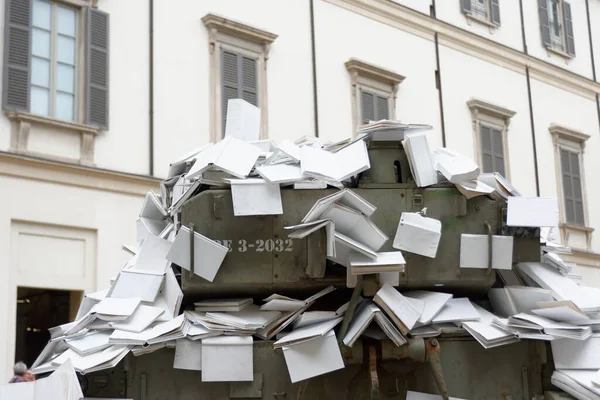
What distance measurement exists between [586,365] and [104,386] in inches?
98.7

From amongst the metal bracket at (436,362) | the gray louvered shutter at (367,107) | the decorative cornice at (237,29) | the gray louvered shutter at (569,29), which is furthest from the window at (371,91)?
the metal bracket at (436,362)

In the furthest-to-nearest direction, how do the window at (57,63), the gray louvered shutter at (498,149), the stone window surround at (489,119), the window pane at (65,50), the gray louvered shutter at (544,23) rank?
1. the gray louvered shutter at (544,23)
2. the gray louvered shutter at (498,149)
3. the stone window surround at (489,119)
4. the window pane at (65,50)
5. the window at (57,63)

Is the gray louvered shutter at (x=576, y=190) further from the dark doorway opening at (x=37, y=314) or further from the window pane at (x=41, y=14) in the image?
the window pane at (x=41, y=14)

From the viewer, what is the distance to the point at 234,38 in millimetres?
13930

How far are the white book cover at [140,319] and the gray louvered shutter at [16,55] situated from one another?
20.9ft

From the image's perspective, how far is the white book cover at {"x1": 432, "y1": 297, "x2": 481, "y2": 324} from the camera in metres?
5.14

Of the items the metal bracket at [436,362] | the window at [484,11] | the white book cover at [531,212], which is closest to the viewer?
the metal bracket at [436,362]

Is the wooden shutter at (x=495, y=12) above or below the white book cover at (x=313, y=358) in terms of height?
above

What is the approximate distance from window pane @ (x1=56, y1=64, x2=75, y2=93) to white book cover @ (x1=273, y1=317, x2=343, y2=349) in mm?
7551

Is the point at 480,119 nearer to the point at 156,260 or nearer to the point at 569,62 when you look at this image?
the point at 569,62

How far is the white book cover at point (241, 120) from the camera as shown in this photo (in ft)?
21.1

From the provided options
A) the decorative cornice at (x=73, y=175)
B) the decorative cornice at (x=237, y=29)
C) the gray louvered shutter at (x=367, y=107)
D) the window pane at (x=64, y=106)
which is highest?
the decorative cornice at (x=237, y=29)

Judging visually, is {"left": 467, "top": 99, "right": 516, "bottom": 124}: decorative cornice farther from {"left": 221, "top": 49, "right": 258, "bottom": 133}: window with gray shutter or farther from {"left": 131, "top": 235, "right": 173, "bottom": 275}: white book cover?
{"left": 131, "top": 235, "right": 173, "bottom": 275}: white book cover

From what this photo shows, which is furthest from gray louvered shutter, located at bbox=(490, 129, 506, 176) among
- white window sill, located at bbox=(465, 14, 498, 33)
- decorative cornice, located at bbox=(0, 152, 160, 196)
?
decorative cornice, located at bbox=(0, 152, 160, 196)
